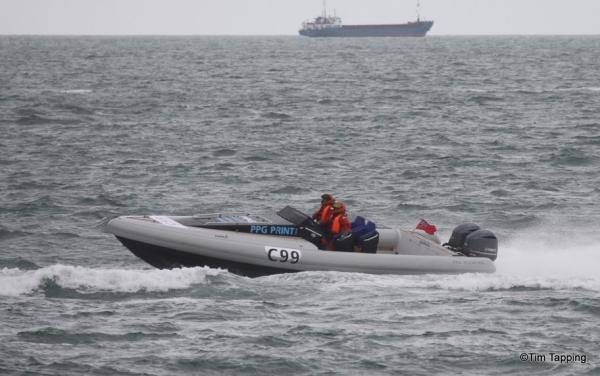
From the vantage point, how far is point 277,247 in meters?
17.7

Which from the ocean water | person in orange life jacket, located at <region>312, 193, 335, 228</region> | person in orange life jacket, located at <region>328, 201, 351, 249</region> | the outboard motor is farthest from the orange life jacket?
the outboard motor

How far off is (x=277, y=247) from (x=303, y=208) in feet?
23.3

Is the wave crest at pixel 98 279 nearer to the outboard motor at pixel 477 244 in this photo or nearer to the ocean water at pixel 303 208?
the ocean water at pixel 303 208

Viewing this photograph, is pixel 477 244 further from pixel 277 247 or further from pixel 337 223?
pixel 277 247

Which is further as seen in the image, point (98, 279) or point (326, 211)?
point (326, 211)

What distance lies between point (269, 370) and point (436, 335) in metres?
2.72

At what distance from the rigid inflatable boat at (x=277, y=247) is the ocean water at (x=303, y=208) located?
30 cm

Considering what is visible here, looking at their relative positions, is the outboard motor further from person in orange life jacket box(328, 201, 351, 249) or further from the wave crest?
the wave crest

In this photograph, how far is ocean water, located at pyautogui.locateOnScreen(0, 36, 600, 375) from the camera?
1385cm

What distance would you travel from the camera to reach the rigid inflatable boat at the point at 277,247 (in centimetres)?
1758

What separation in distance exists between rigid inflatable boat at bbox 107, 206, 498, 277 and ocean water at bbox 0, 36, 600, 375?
0.30 m

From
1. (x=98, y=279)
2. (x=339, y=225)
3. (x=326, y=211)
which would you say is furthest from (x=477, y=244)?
(x=98, y=279)

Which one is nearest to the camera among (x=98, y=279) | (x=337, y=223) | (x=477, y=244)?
(x=98, y=279)

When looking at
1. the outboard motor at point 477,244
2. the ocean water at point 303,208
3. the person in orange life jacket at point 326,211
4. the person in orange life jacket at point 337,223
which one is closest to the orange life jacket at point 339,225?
the person in orange life jacket at point 337,223
